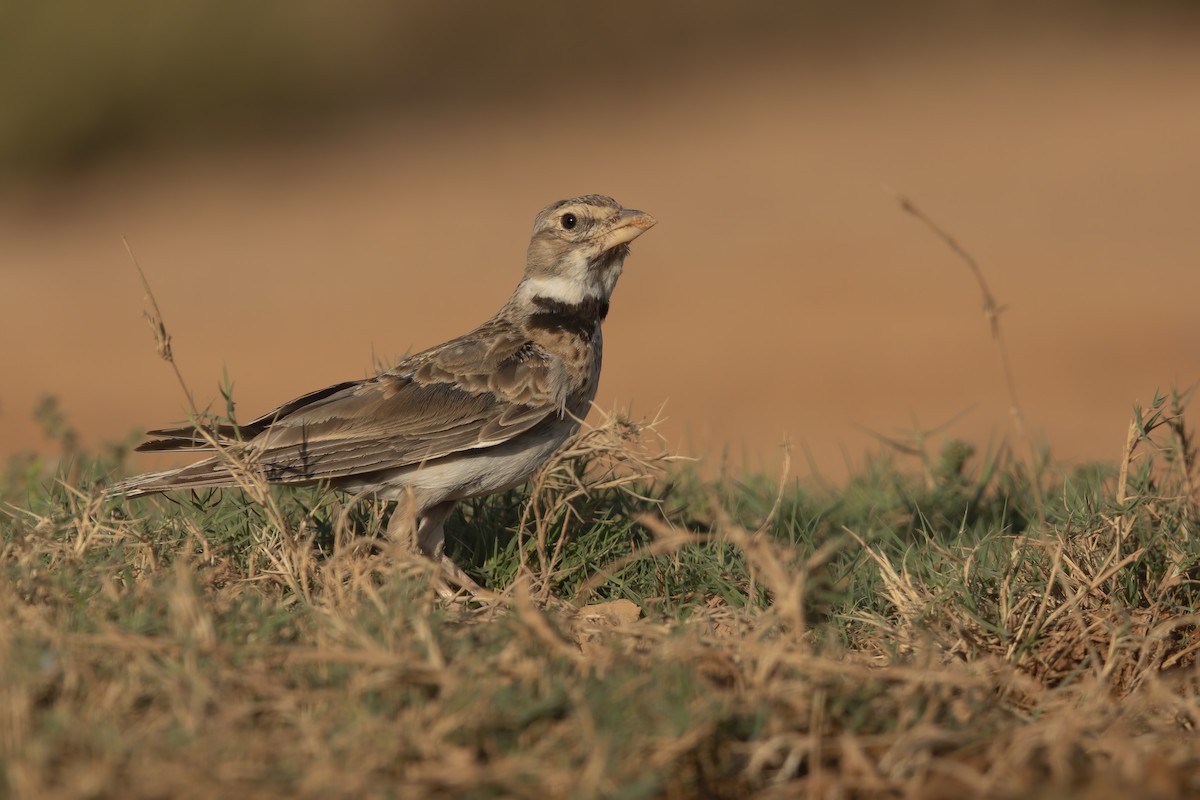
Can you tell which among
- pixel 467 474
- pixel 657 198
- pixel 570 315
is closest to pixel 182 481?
pixel 467 474

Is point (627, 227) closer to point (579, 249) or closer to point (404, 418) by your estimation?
point (579, 249)

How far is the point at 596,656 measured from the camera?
3543 millimetres

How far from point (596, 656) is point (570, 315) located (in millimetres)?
2629

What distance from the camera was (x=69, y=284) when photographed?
17141 millimetres

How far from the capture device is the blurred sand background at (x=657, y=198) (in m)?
12.3

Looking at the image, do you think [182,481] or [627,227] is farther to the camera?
[627,227]

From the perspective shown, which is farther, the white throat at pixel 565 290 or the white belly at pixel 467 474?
the white throat at pixel 565 290

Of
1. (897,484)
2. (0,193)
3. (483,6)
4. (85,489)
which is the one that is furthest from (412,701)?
(483,6)

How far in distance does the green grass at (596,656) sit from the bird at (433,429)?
17 centimetres

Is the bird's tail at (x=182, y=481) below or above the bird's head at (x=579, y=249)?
below

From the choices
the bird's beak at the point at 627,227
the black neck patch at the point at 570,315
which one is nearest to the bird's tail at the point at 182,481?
the black neck patch at the point at 570,315

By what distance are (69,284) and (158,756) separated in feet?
50.2

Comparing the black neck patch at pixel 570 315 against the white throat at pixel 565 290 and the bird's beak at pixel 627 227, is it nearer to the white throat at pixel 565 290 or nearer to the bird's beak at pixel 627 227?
the white throat at pixel 565 290

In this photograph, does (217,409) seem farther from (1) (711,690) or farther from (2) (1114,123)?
(2) (1114,123)
